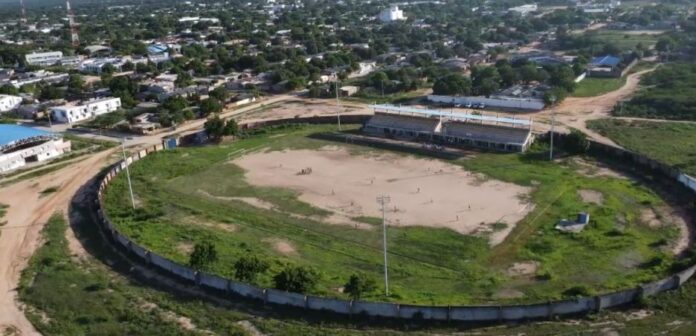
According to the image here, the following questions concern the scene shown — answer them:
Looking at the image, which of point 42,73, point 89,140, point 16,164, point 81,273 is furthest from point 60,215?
point 42,73

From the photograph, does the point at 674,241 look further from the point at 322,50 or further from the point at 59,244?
the point at 322,50

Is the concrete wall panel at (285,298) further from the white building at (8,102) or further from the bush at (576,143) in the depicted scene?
the white building at (8,102)

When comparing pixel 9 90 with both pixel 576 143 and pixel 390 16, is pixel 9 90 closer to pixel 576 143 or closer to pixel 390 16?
pixel 576 143

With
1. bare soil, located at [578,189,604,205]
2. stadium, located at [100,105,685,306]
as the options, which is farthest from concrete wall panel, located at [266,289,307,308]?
bare soil, located at [578,189,604,205]

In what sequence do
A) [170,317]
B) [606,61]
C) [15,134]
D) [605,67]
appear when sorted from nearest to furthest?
[170,317] → [15,134] → [605,67] → [606,61]

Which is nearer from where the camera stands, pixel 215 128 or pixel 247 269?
pixel 247 269

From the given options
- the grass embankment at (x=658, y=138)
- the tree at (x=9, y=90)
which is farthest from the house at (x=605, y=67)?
the tree at (x=9, y=90)

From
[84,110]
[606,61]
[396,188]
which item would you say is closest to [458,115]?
[396,188]
